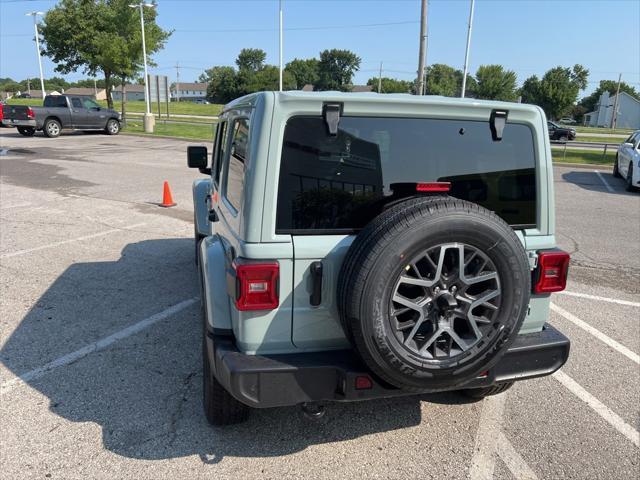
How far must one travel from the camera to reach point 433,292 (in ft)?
7.57

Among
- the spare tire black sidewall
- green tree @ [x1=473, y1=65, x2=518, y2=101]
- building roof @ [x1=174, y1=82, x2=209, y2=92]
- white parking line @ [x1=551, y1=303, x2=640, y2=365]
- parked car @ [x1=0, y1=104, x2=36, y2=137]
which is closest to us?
the spare tire black sidewall

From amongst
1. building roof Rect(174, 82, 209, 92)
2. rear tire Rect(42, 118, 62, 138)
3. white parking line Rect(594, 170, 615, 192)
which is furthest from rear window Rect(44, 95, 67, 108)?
building roof Rect(174, 82, 209, 92)

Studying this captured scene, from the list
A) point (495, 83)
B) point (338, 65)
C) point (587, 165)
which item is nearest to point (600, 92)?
point (495, 83)

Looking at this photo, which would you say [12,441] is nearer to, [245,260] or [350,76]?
[245,260]

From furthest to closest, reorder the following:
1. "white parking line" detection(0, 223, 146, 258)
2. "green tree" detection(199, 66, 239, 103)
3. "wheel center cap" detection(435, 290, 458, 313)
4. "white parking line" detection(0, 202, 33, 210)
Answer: "green tree" detection(199, 66, 239, 103)
"white parking line" detection(0, 202, 33, 210)
"white parking line" detection(0, 223, 146, 258)
"wheel center cap" detection(435, 290, 458, 313)

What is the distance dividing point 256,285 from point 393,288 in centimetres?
63

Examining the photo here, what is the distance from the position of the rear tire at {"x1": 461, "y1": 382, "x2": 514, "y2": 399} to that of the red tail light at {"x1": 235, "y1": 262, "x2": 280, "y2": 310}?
166 centimetres

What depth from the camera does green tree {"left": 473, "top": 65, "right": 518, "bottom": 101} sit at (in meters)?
74.6

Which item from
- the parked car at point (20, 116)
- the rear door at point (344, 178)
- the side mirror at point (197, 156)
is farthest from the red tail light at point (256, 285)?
the parked car at point (20, 116)

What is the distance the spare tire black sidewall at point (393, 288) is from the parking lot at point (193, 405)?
687 mm

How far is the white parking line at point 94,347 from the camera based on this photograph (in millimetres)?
3455

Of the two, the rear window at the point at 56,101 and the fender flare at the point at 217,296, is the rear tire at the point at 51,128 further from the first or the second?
the fender flare at the point at 217,296

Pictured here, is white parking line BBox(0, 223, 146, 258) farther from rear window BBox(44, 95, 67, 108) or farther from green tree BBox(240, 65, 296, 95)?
green tree BBox(240, 65, 296, 95)

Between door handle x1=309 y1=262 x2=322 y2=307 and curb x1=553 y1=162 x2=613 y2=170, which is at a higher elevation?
door handle x1=309 y1=262 x2=322 y2=307
